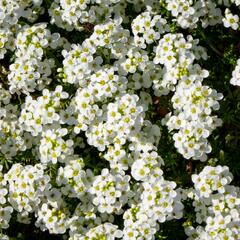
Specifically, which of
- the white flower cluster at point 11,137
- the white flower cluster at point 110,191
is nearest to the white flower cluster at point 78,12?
the white flower cluster at point 11,137

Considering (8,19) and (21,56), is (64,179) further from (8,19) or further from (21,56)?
(8,19)

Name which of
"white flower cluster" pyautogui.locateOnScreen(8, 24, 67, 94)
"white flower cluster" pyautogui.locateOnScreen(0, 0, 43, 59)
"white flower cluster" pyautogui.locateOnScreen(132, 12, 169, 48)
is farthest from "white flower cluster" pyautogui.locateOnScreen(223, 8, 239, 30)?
"white flower cluster" pyautogui.locateOnScreen(0, 0, 43, 59)

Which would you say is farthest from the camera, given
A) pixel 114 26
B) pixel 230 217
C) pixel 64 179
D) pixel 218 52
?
pixel 218 52

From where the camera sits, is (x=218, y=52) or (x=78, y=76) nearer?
(x=78, y=76)

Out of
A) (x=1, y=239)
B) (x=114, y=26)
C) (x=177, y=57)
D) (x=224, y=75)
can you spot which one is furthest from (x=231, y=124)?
(x=1, y=239)

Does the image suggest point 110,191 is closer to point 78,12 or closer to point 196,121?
point 196,121

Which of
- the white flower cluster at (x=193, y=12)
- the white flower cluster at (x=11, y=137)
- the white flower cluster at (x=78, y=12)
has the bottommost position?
the white flower cluster at (x=11, y=137)

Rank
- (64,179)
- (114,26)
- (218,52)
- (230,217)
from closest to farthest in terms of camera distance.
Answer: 1. (230,217)
2. (64,179)
3. (114,26)
4. (218,52)

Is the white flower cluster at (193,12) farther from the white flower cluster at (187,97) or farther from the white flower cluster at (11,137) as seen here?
the white flower cluster at (11,137)

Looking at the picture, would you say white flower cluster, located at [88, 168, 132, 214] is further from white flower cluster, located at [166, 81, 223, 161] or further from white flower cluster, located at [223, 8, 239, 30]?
white flower cluster, located at [223, 8, 239, 30]
